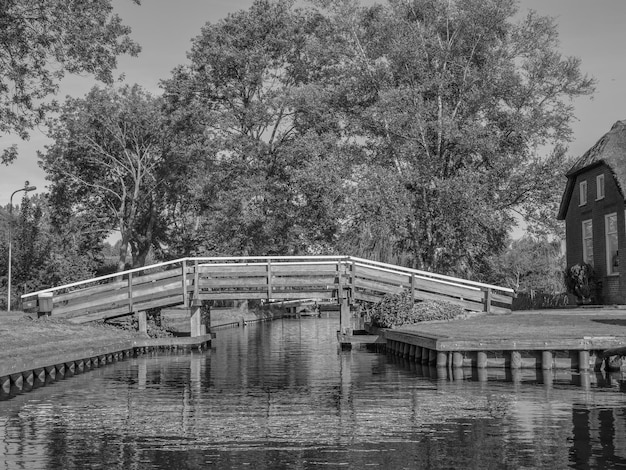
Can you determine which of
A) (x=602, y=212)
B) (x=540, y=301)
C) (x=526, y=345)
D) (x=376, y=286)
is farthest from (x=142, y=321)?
(x=540, y=301)

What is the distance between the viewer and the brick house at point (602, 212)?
35750 mm

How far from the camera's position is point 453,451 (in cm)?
1190

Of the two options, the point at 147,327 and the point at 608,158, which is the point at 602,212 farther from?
the point at 147,327

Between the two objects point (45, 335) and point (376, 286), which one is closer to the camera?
point (45, 335)

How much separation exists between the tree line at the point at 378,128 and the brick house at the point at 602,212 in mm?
3802

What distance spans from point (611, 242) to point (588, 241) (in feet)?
8.73

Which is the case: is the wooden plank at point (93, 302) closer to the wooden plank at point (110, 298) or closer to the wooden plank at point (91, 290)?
the wooden plank at point (110, 298)

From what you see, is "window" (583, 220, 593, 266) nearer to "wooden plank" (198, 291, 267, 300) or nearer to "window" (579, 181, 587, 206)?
"window" (579, 181, 587, 206)

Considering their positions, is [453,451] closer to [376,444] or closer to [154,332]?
[376,444]

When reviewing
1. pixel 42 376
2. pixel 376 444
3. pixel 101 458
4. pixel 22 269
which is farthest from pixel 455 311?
pixel 22 269

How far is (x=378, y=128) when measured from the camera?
46.1 meters

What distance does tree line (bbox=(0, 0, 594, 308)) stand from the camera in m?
43.6

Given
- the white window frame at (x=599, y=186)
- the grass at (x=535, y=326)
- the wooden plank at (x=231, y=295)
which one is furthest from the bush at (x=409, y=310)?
the white window frame at (x=599, y=186)

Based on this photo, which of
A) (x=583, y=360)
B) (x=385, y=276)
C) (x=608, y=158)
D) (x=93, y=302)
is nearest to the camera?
(x=583, y=360)
